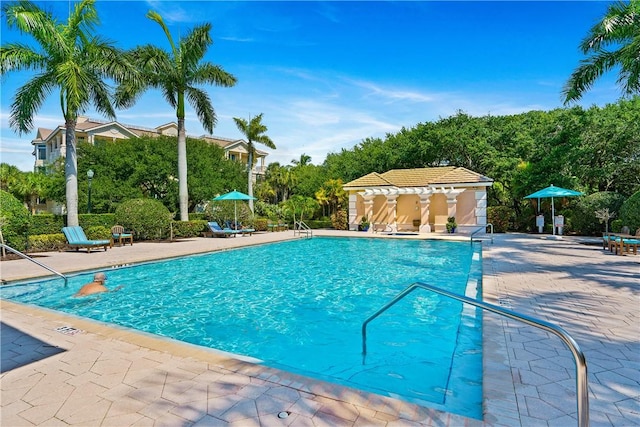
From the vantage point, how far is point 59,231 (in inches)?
644

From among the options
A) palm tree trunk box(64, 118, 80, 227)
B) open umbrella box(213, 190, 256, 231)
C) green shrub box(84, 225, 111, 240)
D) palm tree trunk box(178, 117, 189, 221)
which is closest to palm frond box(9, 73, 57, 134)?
palm tree trunk box(64, 118, 80, 227)

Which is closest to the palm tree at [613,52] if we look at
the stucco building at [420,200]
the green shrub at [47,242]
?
the stucco building at [420,200]

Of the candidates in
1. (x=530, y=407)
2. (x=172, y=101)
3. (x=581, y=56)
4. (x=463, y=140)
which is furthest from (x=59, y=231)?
(x=463, y=140)

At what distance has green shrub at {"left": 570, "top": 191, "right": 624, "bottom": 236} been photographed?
17.9m

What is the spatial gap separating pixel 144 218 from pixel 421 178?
18.8 m

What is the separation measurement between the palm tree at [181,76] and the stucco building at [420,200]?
1201 cm

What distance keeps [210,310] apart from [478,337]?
207 inches

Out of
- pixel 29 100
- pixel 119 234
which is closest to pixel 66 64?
pixel 29 100

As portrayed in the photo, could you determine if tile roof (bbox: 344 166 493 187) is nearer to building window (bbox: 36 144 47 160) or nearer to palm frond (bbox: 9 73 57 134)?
palm frond (bbox: 9 73 57 134)

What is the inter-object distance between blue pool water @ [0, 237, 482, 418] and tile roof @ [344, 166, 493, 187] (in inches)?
488

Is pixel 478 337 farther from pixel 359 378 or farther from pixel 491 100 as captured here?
pixel 491 100

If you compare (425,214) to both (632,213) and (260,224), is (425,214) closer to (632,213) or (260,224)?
(632,213)

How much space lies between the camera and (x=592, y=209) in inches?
728

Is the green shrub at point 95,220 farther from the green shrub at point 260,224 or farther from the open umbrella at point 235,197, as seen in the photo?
the green shrub at point 260,224
